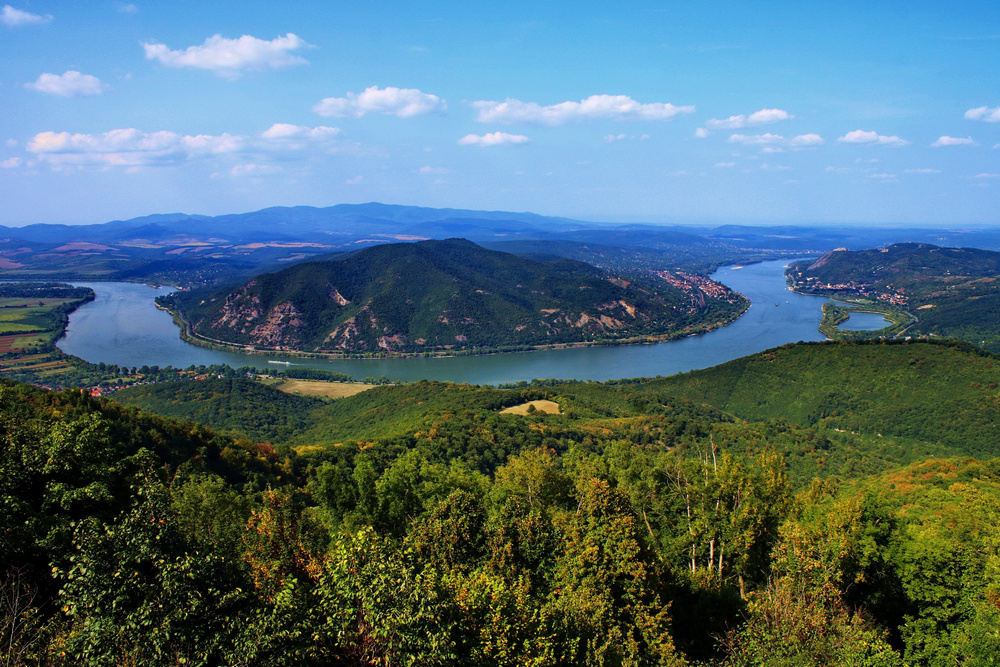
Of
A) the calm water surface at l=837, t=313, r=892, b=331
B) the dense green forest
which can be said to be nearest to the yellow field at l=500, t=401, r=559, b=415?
Result: the dense green forest

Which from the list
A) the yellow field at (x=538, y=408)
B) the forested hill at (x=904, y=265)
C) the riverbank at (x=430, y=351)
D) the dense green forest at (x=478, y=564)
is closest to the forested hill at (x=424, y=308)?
the riverbank at (x=430, y=351)

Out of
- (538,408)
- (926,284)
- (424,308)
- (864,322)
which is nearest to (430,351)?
(424,308)

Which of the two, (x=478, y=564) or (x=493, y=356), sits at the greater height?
(x=478, y=564)

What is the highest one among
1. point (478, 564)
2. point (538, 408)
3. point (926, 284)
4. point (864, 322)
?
point (926, 284)

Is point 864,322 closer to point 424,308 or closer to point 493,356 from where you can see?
point 493,356

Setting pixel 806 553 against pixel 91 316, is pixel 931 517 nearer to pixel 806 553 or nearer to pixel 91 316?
pixel 806 553

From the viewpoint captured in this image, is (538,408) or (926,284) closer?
(538,408)
